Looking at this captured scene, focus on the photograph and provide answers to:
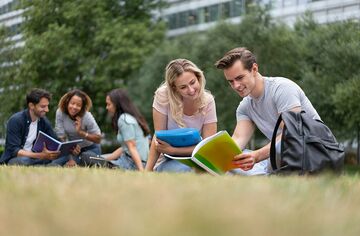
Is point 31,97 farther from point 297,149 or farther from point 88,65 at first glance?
point 88,65

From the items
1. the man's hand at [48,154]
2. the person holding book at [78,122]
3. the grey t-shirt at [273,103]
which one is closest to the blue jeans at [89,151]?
the person holding book at [78,122]

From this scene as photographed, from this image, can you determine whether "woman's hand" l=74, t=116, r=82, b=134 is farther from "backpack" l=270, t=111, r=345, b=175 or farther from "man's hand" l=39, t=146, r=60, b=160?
"backpack" l=270, t=111, r=345, b=175

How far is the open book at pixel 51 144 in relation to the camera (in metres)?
9.48

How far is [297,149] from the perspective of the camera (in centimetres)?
511

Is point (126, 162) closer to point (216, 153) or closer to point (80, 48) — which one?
point (216, 153)

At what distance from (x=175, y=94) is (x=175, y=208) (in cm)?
555

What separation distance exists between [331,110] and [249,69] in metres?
23.2

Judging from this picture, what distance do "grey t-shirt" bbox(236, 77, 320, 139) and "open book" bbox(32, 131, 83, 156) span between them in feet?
11.7

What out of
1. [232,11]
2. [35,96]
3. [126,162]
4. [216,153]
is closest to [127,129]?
[126,162]

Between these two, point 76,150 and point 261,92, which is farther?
point 76,150

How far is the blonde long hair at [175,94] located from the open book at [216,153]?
4.38 feet

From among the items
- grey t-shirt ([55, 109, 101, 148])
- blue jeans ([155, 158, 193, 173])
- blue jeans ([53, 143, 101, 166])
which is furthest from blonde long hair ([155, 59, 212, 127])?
grey t-shirt ([55, 109, 101, 148])

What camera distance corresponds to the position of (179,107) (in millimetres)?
7355

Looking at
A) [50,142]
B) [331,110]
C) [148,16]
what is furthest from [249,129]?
A: [148,16]
